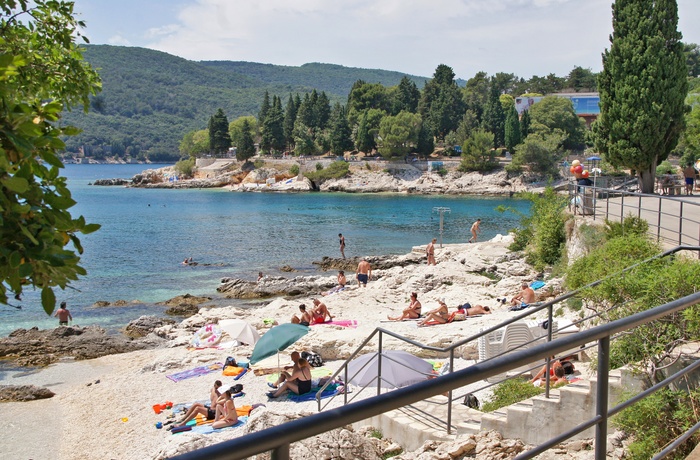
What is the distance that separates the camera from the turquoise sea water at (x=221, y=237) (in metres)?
28.6

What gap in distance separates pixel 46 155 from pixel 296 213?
6255 centimetres

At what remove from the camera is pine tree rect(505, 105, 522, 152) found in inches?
3546

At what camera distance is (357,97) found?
118 metres

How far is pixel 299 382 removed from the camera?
1271 cm

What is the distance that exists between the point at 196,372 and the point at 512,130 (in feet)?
266

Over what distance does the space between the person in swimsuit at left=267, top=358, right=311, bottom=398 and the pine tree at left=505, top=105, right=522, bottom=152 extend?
8271 centimetres

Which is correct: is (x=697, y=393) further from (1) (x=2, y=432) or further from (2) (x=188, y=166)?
(2) (x=188, y=166)

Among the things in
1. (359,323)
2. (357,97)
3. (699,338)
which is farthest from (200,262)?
(357,97)

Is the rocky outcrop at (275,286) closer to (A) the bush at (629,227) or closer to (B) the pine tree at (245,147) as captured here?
(A) the bush at (629,227)

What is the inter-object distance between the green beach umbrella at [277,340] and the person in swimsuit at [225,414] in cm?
202

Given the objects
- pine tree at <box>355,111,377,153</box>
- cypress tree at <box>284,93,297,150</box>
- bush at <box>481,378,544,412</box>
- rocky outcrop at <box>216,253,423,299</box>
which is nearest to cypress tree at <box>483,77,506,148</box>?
pine tree at <box>355,111,377,153</box>

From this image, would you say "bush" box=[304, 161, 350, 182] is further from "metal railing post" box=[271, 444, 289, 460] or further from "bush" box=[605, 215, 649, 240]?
"metal railing post" box=[271, 444, 289, 460]

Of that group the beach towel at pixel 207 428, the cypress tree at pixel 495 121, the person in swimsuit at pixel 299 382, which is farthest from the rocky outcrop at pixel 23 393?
the cypress tree at pixel 495 121

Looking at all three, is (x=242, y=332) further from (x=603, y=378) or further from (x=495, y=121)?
(x=495, y=121)
